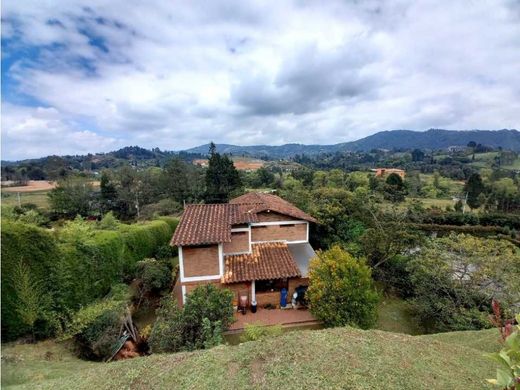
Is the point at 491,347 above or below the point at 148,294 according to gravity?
above

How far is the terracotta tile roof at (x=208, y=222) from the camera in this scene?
507 inches

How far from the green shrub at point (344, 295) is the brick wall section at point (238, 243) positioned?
517 centimetres

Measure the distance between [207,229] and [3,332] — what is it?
8.14 meters

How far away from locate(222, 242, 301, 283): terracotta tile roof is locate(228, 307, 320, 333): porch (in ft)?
5.87

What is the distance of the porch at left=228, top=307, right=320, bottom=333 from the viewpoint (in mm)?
12562

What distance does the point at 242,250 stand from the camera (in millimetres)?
15711

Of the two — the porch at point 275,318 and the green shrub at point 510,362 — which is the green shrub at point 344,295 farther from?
the green shrub at point 510,362

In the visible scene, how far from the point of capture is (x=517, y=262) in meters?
11.5

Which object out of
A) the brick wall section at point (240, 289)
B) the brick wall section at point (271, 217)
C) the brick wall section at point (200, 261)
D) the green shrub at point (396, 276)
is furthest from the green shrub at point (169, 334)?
the green shrub at point (396, 276)

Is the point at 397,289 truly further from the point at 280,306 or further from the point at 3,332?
the point at 3,332

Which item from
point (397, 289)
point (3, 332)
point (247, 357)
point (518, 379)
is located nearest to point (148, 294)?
point (3, 332)

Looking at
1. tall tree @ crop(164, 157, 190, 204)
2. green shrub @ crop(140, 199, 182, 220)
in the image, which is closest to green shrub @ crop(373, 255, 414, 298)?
green shrub @ crop(140, 199, 182, 220)

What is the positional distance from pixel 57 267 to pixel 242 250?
8.74 m

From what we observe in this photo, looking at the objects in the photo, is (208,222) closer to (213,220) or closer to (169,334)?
(213,220)
